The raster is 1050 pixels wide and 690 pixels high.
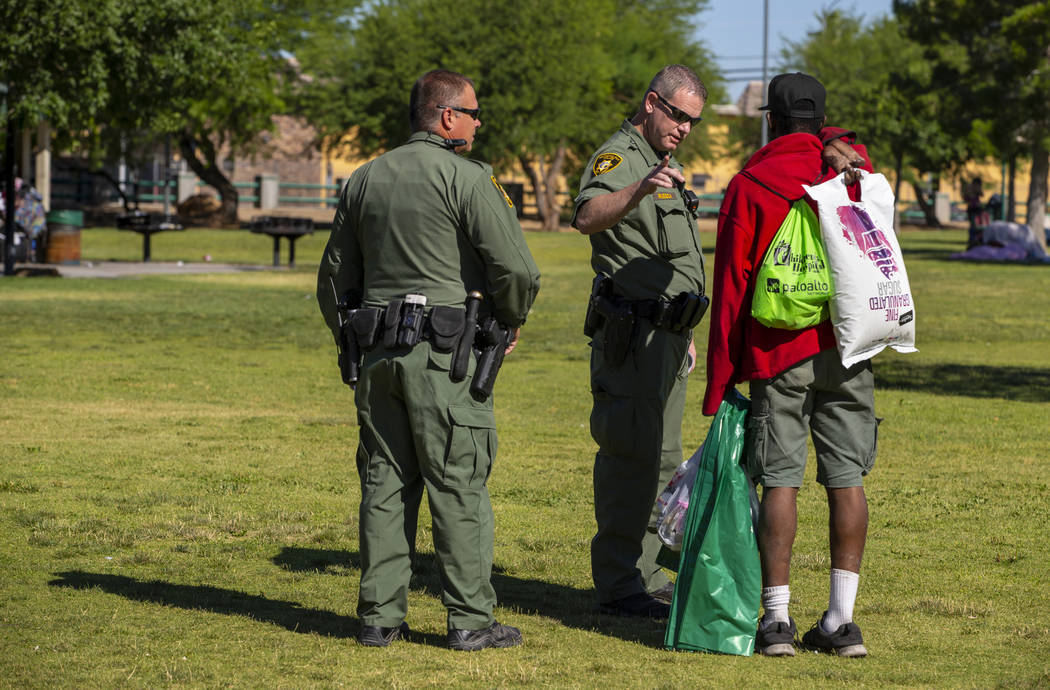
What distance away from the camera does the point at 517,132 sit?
174 feet

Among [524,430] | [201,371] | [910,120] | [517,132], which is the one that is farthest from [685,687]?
[910,120]

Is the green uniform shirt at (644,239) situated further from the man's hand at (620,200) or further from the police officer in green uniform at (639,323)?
the man's hand at (620,200)

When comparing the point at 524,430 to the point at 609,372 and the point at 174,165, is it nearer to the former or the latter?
the point at 609,372

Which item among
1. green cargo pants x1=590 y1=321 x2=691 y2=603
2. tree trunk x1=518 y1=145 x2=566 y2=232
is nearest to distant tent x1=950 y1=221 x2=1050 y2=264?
tree trunk x1=518 y1=145 x2=566 y2=232

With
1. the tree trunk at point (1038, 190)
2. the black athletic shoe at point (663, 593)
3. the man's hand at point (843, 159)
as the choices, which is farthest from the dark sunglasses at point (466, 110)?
the tree trunk at point (1038, 190)

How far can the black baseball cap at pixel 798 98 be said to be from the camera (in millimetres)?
5023

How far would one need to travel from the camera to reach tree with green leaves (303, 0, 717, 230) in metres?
53.1

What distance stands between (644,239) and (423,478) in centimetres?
126

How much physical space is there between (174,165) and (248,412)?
64181 mm

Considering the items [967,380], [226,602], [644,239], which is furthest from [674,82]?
[967,380]

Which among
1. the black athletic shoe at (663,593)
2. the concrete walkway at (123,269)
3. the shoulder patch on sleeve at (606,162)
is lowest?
the concrete walkway at (123,269)

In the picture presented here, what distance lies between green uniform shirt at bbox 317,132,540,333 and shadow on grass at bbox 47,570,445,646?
46.8 inches

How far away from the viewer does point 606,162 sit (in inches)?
217

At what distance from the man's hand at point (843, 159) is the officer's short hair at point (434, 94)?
3.96 feet
